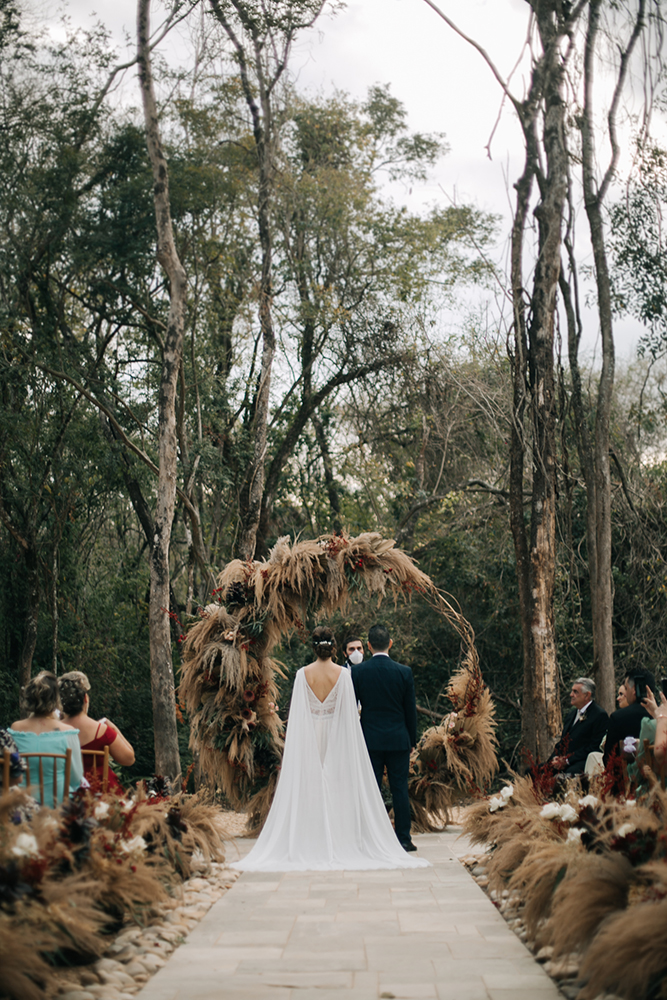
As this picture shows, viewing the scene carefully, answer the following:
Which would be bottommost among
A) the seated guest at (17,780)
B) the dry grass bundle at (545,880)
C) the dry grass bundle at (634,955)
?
the dry grass bundle at (545,880)

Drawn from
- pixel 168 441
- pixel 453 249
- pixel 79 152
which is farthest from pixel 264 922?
pixel 453 249

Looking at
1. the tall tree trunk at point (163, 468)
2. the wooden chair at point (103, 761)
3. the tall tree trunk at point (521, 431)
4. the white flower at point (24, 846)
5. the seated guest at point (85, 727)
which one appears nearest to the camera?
the white flower at point (24, 846)

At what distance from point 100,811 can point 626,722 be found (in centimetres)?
→ 367

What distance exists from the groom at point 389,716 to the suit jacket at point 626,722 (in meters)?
1.65

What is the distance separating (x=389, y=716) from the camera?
285 inches

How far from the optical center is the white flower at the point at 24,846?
11.0 ft

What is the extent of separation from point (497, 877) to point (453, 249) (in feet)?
48.1

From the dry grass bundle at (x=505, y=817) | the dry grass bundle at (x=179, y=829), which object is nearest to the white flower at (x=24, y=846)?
the dry grass bundle at (x=179, y=829)

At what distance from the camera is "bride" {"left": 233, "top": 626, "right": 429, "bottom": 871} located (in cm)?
662

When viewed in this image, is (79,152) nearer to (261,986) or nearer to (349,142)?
(349,142)

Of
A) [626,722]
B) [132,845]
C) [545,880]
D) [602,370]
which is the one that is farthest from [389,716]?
[602,370]

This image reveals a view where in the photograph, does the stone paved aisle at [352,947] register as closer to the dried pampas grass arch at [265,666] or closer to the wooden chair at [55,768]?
the wooden chair at [55,768]

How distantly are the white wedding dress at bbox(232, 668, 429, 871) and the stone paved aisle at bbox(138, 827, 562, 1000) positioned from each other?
19.6 inches

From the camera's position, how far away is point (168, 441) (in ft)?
39.3
